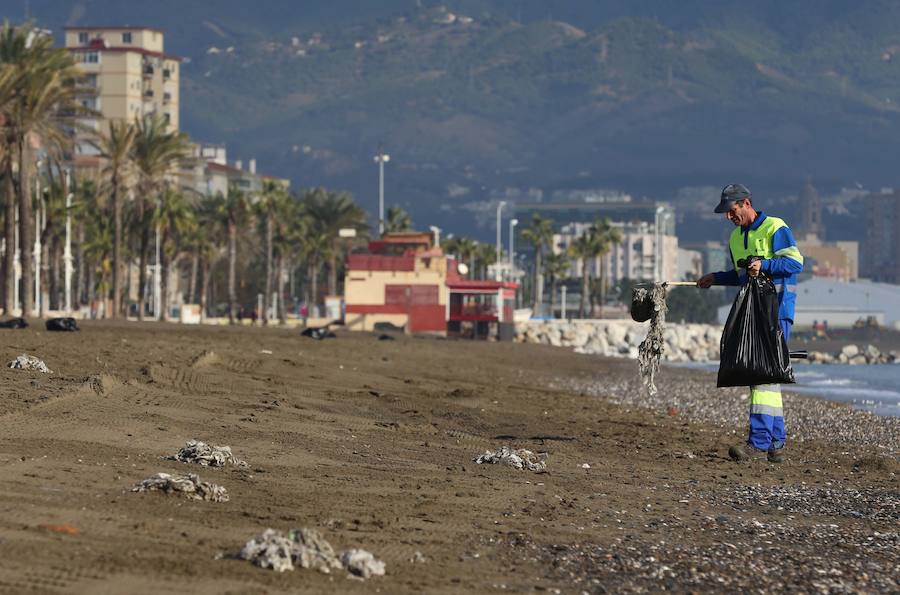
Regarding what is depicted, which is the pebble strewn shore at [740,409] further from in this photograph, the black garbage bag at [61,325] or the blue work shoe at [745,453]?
the black garbage bag at [61,325]

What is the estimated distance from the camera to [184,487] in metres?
10.7

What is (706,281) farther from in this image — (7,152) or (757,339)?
(7,152)

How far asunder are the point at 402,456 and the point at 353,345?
31.7 m

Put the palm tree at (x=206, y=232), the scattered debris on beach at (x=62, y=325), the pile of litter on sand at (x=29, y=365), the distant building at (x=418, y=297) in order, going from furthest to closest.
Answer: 1. the palm tree at (x=206, y=232)
2. the distant building at (x=418, y=297)
3. the scattered debris on beach at (x=62, y=325)
4. the pile of litter on sand at (x=29, y=365)

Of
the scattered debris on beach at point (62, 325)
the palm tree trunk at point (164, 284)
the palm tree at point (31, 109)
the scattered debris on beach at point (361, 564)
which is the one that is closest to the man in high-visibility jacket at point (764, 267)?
the scattered debris on beach at point (361, 564)

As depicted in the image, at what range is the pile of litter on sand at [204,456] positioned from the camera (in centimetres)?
1266

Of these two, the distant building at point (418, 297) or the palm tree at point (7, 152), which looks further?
the distant building at point (418, 297)

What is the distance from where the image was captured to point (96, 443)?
1318 centimetres

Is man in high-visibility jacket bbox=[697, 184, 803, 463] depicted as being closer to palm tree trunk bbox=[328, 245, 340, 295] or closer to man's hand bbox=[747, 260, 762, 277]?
man's hand bbox=[747, 260, 762, 277]

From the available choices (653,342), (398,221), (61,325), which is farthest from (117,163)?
(398,221)

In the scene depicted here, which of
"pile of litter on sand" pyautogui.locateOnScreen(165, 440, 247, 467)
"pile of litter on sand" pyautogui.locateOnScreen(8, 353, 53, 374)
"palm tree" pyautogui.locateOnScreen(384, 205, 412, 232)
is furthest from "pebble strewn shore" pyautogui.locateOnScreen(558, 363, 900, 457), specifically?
"palm tree" pyautogui.locateOnScreen(384, 205, 412, 232)

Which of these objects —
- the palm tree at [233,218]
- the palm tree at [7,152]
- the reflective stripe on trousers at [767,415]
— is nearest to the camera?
the reflective stripe on trousers at [767,415]

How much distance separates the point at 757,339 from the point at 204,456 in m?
5.42

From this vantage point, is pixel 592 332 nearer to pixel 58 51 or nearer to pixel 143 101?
pixel 58 51
